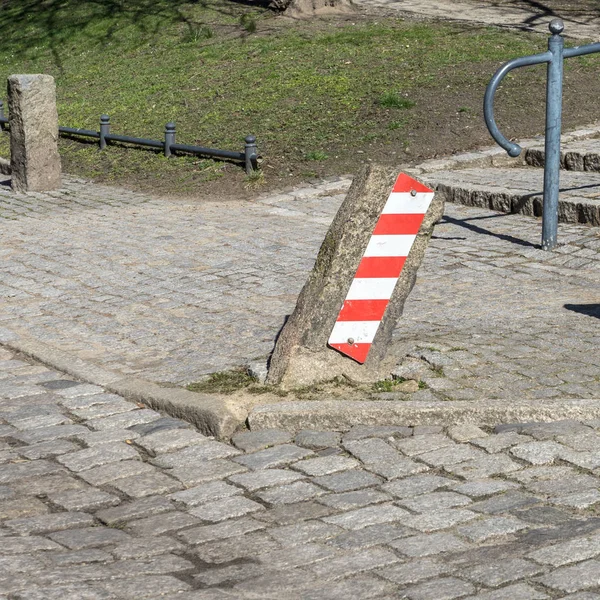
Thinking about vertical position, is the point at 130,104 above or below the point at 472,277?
above

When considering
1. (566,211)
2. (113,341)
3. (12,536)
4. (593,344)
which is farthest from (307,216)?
(12,536)

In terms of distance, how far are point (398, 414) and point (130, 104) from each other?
38.2 ft

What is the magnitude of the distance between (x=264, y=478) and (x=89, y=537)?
0.83 meters

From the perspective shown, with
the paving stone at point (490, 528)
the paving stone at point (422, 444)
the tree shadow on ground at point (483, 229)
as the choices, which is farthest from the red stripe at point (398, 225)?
the tree shadow on ground at point (483, 229)

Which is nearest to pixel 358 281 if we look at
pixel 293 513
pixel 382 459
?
pixel 382 459

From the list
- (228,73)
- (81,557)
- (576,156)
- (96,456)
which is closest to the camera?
(81,557)

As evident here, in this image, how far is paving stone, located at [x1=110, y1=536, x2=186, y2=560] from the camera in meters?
4.05

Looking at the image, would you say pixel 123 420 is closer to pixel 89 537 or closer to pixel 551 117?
pixel 89 537

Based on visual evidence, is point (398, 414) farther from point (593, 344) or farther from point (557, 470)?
point (593, 344)

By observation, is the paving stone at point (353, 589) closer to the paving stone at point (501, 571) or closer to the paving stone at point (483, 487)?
the paving stone at point (501, 571)

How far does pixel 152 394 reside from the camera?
5.66 metres

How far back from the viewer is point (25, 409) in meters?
5.68

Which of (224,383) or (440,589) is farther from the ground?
(224,383)

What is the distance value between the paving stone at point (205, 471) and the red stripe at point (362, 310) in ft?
3.58
